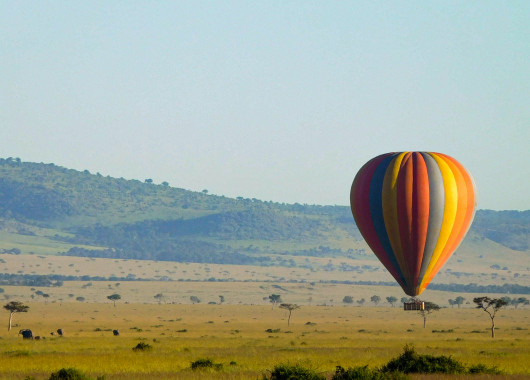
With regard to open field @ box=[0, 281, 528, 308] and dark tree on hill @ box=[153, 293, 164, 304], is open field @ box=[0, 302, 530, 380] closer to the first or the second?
dark tree on hill @ box=[153, 293, 164, 304]

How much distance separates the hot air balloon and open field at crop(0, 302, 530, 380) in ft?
16.5

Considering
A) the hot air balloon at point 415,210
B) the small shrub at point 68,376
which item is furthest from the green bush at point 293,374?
the hot air balloon at point 415,210

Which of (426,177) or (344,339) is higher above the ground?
(426,177)

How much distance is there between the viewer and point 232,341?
67938mm

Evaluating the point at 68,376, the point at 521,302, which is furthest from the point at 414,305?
the point at 521,302

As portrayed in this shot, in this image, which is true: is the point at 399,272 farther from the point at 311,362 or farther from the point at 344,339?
the point at 344,339

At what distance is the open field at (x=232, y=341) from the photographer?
44594 millimetres

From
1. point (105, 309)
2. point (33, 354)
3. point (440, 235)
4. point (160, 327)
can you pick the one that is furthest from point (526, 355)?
point (105, 309)

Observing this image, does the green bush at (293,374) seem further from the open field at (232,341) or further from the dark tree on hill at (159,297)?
the dark tree on hill at (159,297)

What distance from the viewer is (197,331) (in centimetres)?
8412

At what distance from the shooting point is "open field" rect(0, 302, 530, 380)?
4459 centimetres

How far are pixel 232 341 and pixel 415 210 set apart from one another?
1999cm

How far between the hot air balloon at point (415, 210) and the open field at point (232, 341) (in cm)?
504

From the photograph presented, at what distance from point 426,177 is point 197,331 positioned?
3606cm
